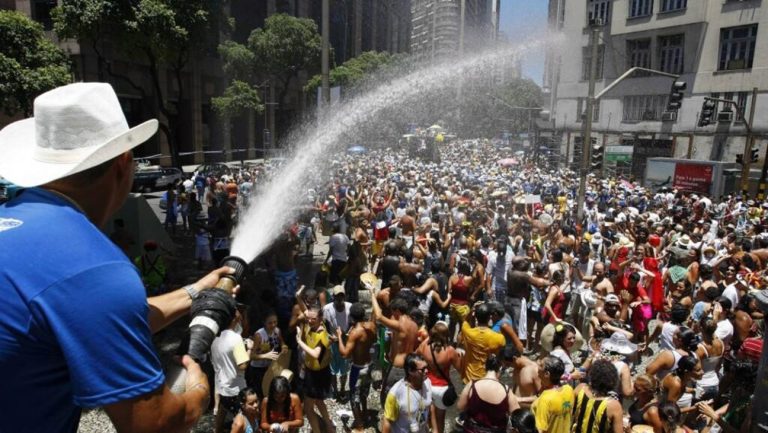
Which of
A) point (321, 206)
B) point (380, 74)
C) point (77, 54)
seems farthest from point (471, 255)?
point (380, 74)

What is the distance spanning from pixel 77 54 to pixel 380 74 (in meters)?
31.1

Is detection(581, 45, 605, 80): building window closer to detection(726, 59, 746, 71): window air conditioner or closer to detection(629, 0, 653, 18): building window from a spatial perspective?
detection(629, 0, 653, 18): building window

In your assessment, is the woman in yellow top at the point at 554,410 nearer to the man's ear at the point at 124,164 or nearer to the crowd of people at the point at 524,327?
the crowd of people at the point at 524,327

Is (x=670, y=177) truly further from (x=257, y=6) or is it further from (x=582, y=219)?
(x=257, y=6)

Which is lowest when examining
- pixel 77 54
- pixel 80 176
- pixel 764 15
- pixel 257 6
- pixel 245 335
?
pixel 245 335

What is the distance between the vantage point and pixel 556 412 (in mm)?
4621

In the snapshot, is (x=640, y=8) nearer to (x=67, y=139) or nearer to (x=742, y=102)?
(x=742, y=102)

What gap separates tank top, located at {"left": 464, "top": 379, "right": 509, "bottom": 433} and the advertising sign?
26.5 metres

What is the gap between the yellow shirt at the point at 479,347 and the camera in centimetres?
Result: 623

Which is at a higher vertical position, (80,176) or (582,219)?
(80,176)

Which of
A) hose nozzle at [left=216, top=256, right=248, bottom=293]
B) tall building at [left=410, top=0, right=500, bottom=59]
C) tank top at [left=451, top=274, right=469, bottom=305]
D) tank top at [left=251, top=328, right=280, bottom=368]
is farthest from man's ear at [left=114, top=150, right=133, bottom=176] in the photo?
tall building at [left=410, top=0, right=500, bottom=59]

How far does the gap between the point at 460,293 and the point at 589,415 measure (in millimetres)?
4038

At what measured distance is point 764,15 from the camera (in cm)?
3612

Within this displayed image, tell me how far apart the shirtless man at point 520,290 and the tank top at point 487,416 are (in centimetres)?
349
